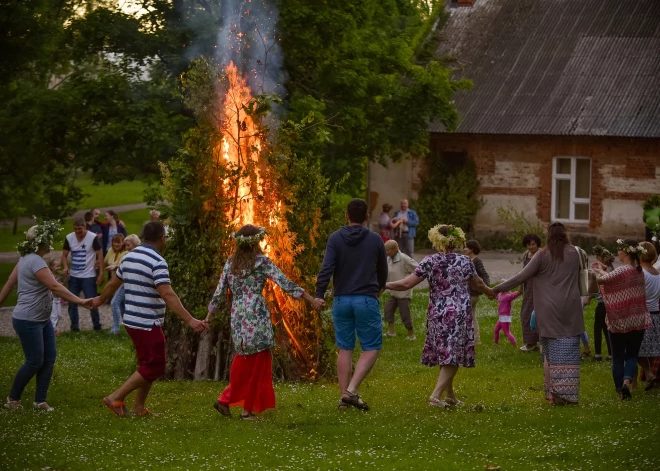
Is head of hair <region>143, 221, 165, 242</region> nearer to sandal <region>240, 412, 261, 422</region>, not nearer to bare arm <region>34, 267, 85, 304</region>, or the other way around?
bare arm <region>34, 267, 85, 304</region>

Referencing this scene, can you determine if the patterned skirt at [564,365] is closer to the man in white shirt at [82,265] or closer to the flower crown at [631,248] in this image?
the flower crown at [631,248]

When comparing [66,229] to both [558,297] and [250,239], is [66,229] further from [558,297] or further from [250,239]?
[558,297]

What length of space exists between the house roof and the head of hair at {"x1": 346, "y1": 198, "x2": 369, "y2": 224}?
71.4 ft

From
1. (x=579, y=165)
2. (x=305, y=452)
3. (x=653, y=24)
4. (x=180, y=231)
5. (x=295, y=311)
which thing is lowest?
(x=305, y=452)

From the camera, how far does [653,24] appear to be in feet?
114

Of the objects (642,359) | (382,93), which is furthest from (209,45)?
(642,359)

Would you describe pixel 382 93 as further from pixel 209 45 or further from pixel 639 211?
pixel 639 211

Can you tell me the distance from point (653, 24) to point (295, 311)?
24027 millimetres

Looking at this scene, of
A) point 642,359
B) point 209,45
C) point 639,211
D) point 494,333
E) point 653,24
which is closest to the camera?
point 642,359

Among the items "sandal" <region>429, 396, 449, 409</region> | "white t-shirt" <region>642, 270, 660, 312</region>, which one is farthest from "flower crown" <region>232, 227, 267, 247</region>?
"white t-shirt" <region>642, 270, 660, 312</region>

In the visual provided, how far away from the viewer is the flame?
548 inches

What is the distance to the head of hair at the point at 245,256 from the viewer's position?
11.1 m

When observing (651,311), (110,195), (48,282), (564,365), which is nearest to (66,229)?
(110,195)

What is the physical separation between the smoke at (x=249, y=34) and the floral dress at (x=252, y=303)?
425 inches
